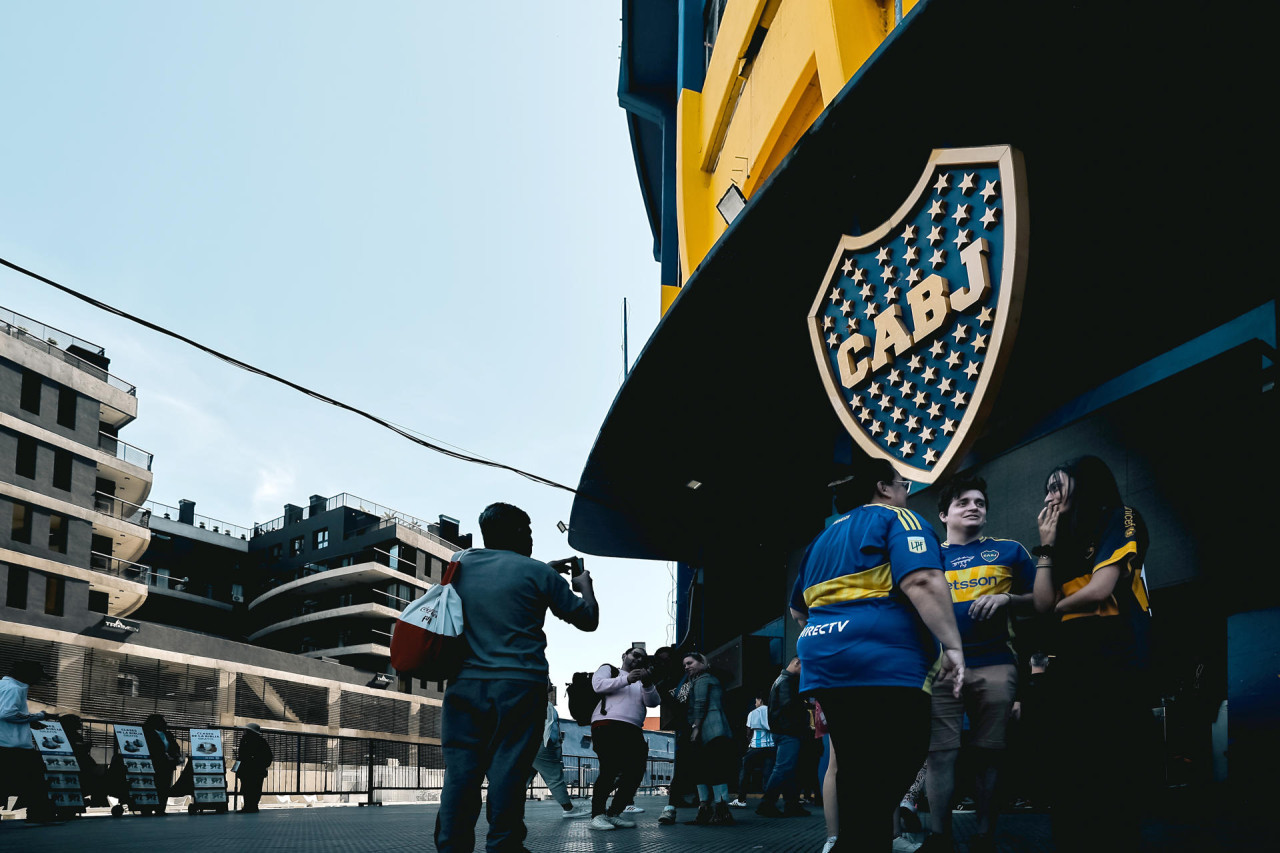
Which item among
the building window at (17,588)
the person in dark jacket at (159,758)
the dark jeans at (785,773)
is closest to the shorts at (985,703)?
the dark jeans at (785,773)

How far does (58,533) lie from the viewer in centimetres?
4472

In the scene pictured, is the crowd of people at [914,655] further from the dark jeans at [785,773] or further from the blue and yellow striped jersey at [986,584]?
the dark jeans at [785,773]

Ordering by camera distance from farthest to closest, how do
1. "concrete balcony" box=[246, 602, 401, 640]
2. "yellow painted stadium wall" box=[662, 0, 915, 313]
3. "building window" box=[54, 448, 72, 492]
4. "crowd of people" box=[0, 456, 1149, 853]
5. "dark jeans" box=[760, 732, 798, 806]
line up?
"concrete balcony" box=[246, 602, 401, 640] < "building window" box=[54, 448, 72, 492] < "yellow painted stadium wall" box=[662, 0, 915, 313] < "dark jeans" box=[760, 732, 798, 806] < "crowd of people" box=[0, 456, 1149, 853]

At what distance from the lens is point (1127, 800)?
129 inches

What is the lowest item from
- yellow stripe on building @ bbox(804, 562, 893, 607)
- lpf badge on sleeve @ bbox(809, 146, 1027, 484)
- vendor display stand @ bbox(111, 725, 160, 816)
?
vendor display stand @ bbox(111, 725, 160, 816)

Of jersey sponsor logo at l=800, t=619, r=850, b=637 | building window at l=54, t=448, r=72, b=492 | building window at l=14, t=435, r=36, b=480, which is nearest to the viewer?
jersey sponsor logo at l=800, t=619, r=850, b=637

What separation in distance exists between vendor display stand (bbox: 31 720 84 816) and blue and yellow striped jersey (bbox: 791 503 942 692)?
12534mm

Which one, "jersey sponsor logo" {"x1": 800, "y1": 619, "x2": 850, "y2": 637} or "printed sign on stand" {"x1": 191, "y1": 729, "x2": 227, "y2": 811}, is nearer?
"jersey sponsor logo" {"x1": 800, "y1": 619, "x2": 850, "y2": 637}

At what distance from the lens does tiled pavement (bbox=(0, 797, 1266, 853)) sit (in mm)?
5973

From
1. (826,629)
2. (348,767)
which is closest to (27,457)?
(348,767)

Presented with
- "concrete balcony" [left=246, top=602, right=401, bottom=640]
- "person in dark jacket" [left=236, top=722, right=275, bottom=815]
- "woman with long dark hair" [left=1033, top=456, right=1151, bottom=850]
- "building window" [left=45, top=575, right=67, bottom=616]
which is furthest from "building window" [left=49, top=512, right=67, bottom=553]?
"woman with long dark hair" [left=1033, top=456, right=1151, bottom=850]

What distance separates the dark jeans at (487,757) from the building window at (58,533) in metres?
46.7

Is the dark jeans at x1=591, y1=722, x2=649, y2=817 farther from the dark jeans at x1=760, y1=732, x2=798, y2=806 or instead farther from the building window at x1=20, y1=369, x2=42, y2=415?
the building window at x1=20, y1=369, x2=42, y2=415

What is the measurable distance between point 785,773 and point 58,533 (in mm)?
43437
